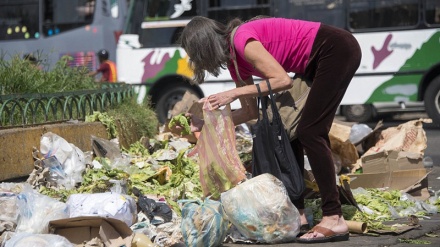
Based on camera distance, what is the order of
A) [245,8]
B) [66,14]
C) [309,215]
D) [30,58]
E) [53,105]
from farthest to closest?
[66,14] → [245,8] → [30,58] → [53,105] → [309,215]

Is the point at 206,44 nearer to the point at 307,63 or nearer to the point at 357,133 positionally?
the point at 307,63

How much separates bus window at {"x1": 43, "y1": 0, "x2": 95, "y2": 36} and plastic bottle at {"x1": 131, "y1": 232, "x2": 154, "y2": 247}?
17.4 meters

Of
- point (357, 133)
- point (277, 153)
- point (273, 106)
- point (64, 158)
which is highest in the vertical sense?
point (273, 106)

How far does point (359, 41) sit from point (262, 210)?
431 inches

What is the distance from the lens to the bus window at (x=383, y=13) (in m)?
15.9

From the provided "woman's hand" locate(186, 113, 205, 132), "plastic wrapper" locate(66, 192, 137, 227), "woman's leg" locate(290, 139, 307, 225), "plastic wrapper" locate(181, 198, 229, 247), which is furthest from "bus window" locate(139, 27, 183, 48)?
"plastic wrapper" locate(181, 198, 229, 247)

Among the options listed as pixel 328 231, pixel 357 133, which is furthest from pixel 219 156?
pixel 357 133

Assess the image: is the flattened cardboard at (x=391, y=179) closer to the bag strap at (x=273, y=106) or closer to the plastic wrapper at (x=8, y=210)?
the bag strap at (x=273, y=106)

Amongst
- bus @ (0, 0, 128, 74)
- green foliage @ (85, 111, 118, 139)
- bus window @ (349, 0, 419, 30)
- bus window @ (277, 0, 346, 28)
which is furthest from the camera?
bus @ (0, 0, 128, 74)

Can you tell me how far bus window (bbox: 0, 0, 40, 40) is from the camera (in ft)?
73.1

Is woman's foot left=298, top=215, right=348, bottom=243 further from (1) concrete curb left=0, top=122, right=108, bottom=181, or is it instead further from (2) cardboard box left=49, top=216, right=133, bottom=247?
(1) concrete curb left=0, top=122, right=108, bottom=181

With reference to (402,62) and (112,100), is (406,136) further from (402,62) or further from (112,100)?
(402,62)

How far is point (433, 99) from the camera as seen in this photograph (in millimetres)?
15625

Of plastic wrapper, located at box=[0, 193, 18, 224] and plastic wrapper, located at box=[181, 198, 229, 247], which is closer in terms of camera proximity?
plastic wrapper, located at box=[181, 198, 229, 247]
